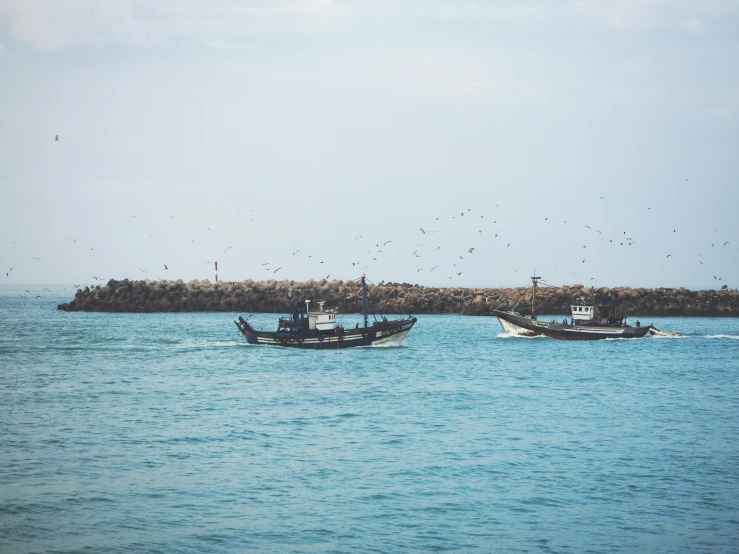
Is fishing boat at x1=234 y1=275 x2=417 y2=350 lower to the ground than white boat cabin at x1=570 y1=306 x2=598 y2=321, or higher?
lower

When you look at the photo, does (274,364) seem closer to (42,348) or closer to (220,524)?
(42,348)

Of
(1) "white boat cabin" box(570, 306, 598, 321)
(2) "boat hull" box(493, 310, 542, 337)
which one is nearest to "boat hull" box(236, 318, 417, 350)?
(2) "boat hull" box(493, 310, 542, 337)

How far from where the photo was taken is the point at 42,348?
175ft

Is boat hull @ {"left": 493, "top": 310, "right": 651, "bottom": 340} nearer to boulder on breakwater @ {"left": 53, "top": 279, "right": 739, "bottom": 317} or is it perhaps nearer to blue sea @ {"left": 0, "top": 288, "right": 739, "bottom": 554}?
blue sea @ {"left": 0, "top": 288, "right": 739, "bottom": 554}

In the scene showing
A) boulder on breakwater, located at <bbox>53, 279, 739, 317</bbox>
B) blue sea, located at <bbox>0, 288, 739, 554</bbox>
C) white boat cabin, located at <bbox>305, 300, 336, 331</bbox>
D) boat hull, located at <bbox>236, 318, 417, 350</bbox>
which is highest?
boulder on breakwater, located at <bbox>53, 279, 739, 317</bbox>

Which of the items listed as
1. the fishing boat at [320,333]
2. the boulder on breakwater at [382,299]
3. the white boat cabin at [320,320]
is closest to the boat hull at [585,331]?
the fishing boat at [320,333]

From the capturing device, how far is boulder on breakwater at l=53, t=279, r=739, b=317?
9562 centimetres

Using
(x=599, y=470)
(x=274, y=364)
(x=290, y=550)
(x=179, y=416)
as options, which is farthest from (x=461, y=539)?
(x=274, y=364)

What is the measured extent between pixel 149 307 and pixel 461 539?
88.6 metres

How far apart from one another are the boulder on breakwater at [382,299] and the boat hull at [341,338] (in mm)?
39336

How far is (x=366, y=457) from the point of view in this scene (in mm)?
22250

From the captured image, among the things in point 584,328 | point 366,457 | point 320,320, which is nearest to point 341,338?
point 320,320

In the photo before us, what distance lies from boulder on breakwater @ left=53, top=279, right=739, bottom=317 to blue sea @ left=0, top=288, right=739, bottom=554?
165 feet

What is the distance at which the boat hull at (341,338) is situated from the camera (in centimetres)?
5084
